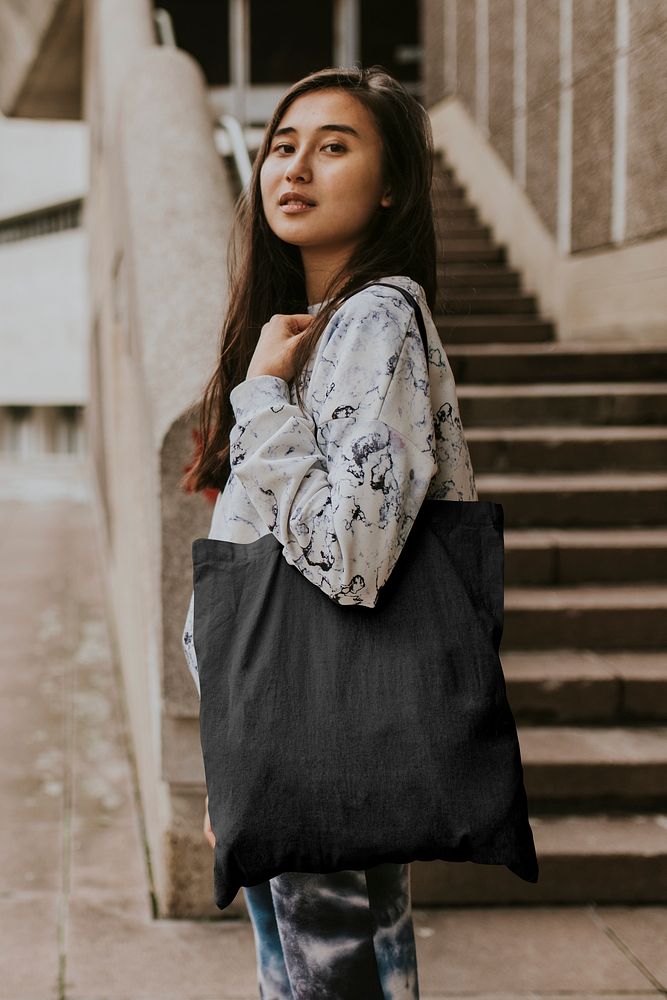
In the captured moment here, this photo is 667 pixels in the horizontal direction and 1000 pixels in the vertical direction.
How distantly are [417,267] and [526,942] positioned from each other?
5.89 ft

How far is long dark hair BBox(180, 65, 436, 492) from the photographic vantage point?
1.50 metres

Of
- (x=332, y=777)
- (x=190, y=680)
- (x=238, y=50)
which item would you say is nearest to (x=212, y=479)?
(x=332, y=777)

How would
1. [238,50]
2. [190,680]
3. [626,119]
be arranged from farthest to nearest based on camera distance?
[238,50] < [626,119] < [190,680]

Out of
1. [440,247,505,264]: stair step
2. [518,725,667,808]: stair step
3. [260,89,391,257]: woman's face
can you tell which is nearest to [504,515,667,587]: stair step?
[518,725,667,808]: stair step

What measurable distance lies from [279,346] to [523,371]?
381 cm

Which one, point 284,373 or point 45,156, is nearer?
point 284,373

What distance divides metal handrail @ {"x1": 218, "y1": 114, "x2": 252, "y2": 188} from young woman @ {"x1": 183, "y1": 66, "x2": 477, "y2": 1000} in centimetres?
270

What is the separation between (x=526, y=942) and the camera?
8.50ft

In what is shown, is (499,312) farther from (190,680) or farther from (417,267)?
(417,267)

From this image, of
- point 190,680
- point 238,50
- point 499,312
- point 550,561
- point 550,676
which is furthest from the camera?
point 238,50

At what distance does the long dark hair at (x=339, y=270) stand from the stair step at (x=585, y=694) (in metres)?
1.86

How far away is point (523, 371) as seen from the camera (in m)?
5.12

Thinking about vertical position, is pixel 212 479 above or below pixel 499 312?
below

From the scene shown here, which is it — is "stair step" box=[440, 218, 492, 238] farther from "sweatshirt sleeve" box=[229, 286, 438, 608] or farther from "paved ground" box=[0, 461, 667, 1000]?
"sweatshirt sleeve" box=[229, 286, 438, 608]
